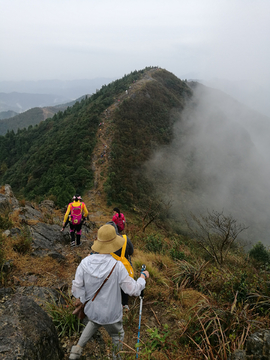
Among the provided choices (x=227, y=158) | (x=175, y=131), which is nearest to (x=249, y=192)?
(x=227, y=158)

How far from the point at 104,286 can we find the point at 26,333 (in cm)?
88

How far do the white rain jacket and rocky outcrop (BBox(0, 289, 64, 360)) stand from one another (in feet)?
1.61

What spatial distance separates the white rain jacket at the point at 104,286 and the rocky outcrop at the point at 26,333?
0.49 meters

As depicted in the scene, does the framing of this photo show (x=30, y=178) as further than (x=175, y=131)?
No

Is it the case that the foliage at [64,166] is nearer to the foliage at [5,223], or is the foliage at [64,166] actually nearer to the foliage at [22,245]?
the foliage at [5,223]

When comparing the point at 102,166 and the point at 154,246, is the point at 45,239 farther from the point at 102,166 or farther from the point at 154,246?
the point at 102,166

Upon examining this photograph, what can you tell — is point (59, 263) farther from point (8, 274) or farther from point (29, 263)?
point (8, 274)

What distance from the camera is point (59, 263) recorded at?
210 inches

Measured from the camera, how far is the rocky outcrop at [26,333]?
73.3 inches

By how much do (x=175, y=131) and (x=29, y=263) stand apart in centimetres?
4880

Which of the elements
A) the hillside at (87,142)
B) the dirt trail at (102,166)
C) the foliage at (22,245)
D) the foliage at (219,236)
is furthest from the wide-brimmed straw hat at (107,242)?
the hillside at (87,142)

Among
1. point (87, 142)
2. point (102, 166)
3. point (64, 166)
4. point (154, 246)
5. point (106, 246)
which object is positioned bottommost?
point (64, 166)

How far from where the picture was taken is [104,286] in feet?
7.48

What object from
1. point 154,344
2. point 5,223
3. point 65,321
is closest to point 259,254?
point 154,344
